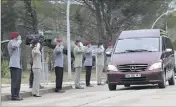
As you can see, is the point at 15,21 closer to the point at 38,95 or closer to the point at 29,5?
the point at 29,5

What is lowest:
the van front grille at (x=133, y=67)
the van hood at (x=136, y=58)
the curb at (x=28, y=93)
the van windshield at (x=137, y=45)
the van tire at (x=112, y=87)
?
the curb at (x=28, y=93)

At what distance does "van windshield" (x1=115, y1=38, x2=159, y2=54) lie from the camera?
1805cm

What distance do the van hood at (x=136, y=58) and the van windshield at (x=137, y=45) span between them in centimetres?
36

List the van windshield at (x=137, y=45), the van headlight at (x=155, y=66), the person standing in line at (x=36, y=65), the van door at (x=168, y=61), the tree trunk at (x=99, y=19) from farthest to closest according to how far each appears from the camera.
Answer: the tree trunk at (x=99, y=19)
the van door at (x=168, y=61)
the van windshield at (x=137, y=45)
the van headlight at (x=155, y=66)
the person standing in line at (x=36, y=65)

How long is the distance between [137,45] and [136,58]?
1198mm

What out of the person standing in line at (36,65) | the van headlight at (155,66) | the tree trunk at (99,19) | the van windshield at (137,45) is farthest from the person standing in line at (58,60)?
the tree trunk at (99,19)

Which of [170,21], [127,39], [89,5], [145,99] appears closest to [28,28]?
[89,5]

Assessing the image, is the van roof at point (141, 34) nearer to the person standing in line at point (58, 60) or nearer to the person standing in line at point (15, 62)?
the person standing in line at point (58, 60)

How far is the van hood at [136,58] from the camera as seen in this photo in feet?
56.0

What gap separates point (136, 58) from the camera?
17.2 meters

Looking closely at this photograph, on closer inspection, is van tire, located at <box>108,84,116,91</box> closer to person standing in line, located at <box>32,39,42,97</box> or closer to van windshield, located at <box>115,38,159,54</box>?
van windshield, located at <box>115,38,159,54</box>

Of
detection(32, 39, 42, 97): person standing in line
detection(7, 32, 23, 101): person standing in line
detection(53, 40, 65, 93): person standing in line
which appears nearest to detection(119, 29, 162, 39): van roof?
detection(53, 40, 65, 93): person standing in line

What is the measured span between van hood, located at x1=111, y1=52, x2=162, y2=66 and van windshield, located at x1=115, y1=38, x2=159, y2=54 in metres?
0.36

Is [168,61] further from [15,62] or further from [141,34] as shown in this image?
[15,62]
